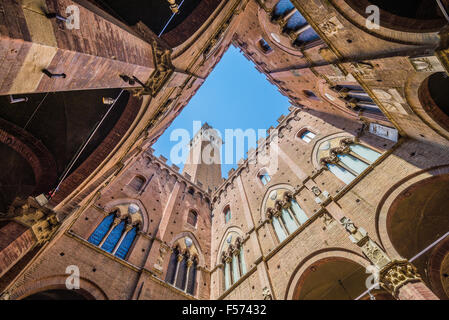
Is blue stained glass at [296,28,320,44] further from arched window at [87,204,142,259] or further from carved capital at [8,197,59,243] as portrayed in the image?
arched window at [87,204,142,259]

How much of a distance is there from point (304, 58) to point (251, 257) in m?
9.82

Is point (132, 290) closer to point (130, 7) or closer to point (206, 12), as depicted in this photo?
point (130, 7)

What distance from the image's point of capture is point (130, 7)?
20.6ft

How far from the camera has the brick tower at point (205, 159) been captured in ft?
104

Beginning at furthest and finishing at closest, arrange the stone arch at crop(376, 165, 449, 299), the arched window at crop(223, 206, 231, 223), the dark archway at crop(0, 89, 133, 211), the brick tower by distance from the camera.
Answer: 1. the brick tower
2. the arched window at crop(223, 206, 231, 223)
3. the stone arch at crop(376, 165, 449, 299)
4. the dark archway at crop(0, 89, 133, 211)

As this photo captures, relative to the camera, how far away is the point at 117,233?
10.9 meters

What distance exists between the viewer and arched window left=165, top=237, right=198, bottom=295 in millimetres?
11133

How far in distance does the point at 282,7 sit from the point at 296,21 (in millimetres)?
1107

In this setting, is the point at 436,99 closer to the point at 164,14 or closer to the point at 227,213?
the point at 164,14

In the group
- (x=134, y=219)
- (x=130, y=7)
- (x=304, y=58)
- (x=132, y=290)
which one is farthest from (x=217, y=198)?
(x=130, y=7)

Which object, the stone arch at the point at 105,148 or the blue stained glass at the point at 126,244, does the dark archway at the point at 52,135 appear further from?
the blue stained glass at the point at 126,244

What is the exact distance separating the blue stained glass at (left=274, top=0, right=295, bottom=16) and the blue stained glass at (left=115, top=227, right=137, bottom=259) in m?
12.9

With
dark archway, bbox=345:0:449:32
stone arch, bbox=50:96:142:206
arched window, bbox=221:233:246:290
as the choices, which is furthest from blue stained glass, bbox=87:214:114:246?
dark archway, bbox=345:0:449:32

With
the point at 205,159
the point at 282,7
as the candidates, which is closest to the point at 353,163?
the point at 282,7
